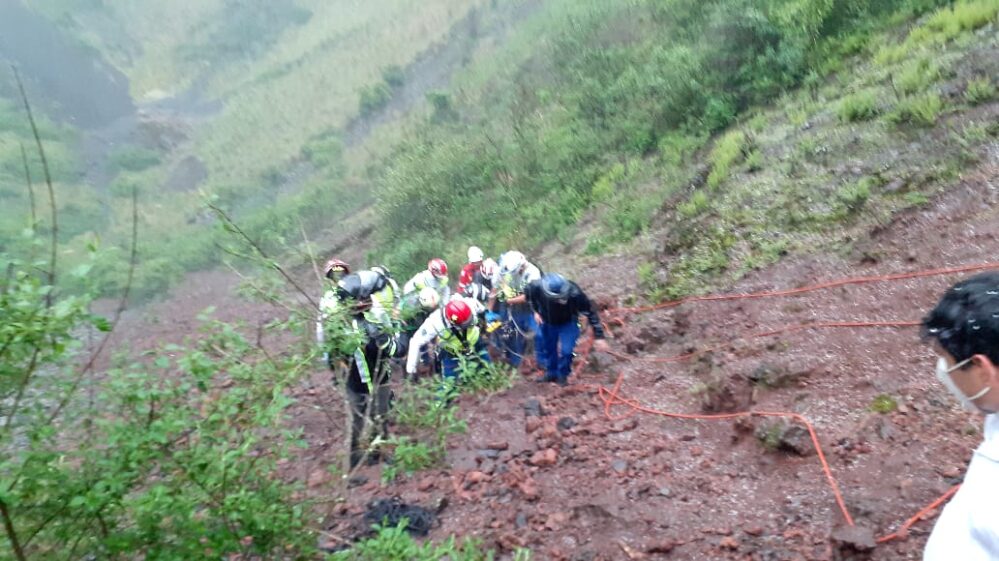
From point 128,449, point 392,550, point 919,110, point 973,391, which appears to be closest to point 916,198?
point 919,110

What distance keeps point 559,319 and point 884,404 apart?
8.34 ft

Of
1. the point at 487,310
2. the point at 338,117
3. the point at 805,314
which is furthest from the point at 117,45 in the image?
the point at 805,314

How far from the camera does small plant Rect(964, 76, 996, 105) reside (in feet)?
21.4

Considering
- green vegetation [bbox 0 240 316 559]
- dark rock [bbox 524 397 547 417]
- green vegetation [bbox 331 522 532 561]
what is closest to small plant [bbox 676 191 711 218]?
dark rock [bbox 524 397 547 417]

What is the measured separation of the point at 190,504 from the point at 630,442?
307 cm

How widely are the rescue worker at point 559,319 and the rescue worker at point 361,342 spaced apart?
133 centimetres

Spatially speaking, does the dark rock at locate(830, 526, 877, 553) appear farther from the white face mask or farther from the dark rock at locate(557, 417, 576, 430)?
the dark rock at locate(557, 417, 576, 430)

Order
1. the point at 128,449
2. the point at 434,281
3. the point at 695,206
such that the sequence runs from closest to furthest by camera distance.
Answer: the point at 128,449, the point at 434,281, the point at 695,206

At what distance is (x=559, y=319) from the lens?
18.8 feet

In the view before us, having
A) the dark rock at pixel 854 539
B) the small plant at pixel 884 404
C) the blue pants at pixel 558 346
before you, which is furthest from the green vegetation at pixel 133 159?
the dark rock at pixel 854 539

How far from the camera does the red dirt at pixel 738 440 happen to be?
11.6 feet

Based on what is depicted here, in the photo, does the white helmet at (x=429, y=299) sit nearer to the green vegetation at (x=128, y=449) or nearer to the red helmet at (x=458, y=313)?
the red helmet at (x=458, y=313)

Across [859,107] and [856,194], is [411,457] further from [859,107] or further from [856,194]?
[859,107]

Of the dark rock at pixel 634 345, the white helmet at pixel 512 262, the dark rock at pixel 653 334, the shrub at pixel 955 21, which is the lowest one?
the dark rock at pixel 634 345
